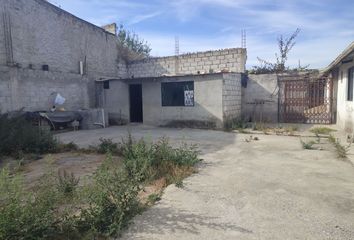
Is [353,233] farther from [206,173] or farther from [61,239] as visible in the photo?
[61,239]

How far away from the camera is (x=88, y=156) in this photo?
668 cm

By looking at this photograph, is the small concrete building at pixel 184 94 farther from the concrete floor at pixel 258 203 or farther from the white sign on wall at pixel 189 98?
the concrete floor at pixel 258 203

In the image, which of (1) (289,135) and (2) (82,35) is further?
(2) (82,35)

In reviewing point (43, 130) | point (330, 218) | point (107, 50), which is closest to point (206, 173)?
point (330, 218)

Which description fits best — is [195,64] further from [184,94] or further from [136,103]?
[136,103]

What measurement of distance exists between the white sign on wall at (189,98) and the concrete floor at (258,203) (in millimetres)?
6284

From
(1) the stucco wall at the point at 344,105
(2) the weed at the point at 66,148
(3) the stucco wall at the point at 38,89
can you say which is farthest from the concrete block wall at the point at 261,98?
(2) the weed at the point at 66,148

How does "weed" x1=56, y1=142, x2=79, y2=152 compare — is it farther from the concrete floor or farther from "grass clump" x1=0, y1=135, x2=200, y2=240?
the concrete floor

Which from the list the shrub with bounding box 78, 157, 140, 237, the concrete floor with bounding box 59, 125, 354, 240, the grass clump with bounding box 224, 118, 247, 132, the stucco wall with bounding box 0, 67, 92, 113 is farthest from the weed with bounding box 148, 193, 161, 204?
the stucco wall with bounding box 0, 67, 92, 113

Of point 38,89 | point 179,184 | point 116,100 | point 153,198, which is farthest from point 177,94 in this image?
point 153,198

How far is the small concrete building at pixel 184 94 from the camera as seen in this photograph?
11.6 metres

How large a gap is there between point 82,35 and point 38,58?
311 cm

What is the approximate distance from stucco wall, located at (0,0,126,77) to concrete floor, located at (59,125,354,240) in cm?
947

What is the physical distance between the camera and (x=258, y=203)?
3.56 m
